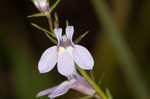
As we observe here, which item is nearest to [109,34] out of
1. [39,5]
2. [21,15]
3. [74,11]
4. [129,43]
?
[129,43]

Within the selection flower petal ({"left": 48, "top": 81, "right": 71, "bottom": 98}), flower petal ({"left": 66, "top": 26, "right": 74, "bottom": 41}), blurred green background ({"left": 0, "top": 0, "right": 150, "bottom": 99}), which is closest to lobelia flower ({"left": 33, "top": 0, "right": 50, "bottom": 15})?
flower petal ({"left": 66, "top": 26, "right": 74, "bottom": 41})

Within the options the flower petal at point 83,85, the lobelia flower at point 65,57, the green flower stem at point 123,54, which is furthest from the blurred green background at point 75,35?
the lobelia flower at point 65,57

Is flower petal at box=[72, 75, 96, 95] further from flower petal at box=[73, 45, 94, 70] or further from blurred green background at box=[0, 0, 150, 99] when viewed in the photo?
blurred green background at box=[0, 0, 150, 99]

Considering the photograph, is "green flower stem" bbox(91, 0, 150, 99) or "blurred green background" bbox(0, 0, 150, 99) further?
"blurred green background" bbox(0, 0, 150, 99)

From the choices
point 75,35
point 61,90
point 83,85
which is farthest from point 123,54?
point 61,90

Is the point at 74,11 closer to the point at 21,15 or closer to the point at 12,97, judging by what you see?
the point at 21,15
